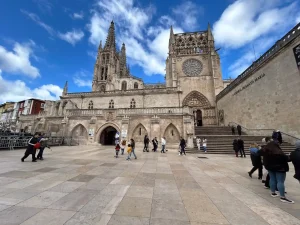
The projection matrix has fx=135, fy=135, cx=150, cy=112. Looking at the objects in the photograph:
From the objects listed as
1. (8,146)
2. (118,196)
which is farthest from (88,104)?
(118,196)

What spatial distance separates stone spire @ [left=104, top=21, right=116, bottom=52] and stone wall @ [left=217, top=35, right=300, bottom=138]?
1950 inches

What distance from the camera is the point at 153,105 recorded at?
2500 centimetres

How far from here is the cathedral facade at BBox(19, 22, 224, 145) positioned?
17.4 metres

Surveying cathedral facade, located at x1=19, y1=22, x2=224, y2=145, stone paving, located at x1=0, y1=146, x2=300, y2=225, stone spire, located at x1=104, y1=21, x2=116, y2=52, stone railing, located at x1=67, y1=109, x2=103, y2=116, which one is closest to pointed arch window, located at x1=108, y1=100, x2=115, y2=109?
cathedral facade, located at x1=19, y1=22, x2=224, y2=145

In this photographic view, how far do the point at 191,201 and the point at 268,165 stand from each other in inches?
99.3

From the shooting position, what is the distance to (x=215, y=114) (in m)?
27.9

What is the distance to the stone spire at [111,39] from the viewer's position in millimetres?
53859

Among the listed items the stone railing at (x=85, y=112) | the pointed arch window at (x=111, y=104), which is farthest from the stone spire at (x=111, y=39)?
the stone railing at (x=85, y=112)

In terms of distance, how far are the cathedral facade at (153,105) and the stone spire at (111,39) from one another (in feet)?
46.4

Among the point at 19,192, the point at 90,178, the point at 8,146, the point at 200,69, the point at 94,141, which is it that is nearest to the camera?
the point at 19,192

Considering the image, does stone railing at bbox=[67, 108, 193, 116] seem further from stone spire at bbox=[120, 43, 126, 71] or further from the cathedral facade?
stone spire at bbox=[120, 43, 126, 71]

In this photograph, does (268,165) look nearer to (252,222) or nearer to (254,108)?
(252,222)

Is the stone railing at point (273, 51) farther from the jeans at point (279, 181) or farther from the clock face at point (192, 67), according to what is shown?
the jeans at point (279, 181)

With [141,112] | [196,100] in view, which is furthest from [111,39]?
[141,112]
